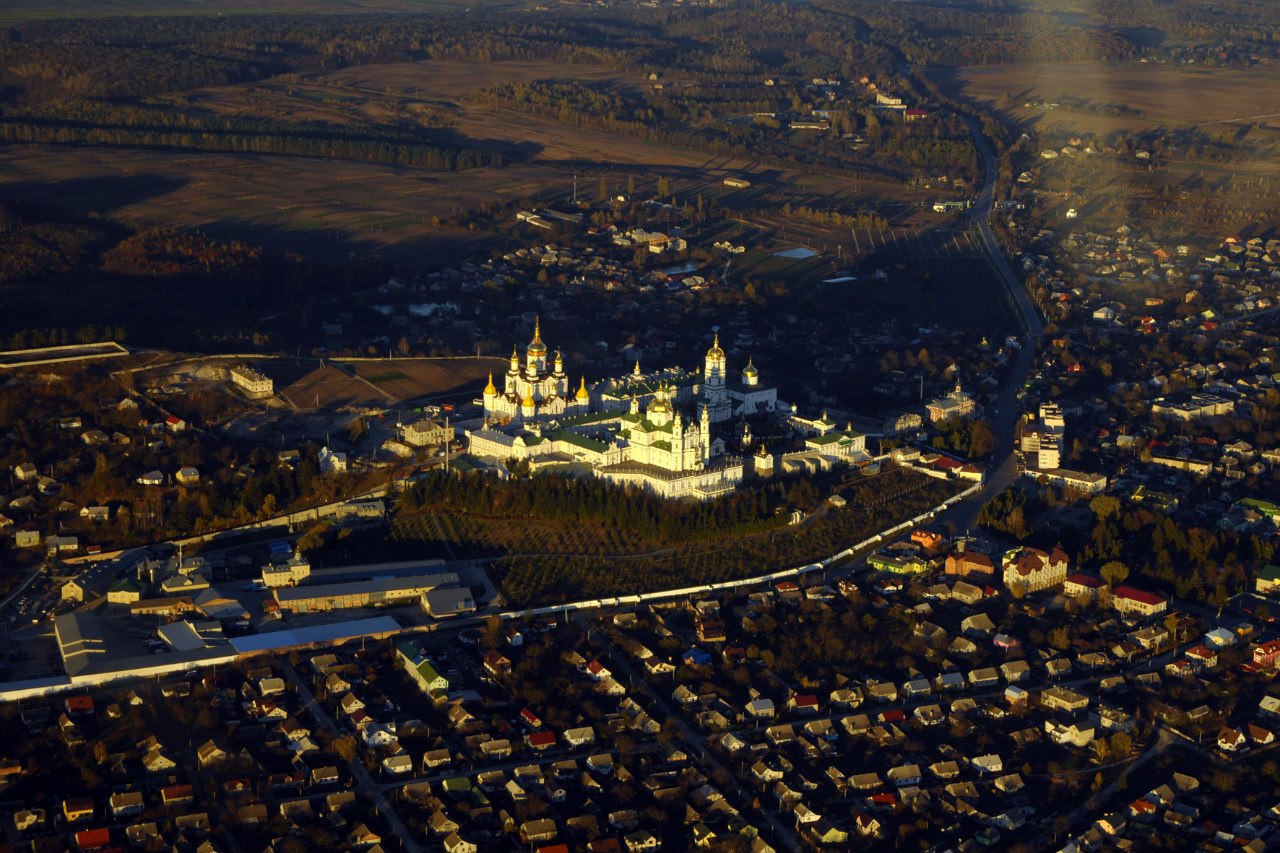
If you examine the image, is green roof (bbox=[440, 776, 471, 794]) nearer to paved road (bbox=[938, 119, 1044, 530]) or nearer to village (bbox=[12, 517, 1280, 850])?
village (bbox=[12, 517, 1280, 850])

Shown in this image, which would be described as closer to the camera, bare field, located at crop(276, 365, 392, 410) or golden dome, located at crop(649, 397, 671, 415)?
golden dome, located at crop(649, 397, 671, 415)

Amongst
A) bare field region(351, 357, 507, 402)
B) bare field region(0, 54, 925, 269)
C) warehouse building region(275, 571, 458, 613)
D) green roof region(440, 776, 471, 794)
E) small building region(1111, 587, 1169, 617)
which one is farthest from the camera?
bare field region(0, 54, 925, 269)

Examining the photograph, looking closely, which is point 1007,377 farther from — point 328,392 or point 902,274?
point 328,392

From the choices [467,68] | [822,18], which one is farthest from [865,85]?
[822,18]

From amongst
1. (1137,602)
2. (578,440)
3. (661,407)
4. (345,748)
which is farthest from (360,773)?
(1137,602)

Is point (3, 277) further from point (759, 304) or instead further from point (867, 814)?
point (867, 814)

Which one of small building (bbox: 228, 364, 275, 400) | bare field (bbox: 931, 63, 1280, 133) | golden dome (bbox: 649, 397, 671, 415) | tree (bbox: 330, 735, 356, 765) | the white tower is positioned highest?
golden dome (bbox: 649, 397, 671, 415)

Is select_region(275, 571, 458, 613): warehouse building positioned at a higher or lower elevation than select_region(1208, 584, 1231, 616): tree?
higher

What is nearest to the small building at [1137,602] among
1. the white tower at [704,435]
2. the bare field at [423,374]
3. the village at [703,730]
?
the village at [703,730]

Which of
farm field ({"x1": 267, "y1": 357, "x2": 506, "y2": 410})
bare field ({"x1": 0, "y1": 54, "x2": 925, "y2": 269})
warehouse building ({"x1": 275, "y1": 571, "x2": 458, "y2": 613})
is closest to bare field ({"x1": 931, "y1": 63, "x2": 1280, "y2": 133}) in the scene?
bare field ({"x1": 0, "y1": 54, "x2": 925, "y2": 269})
